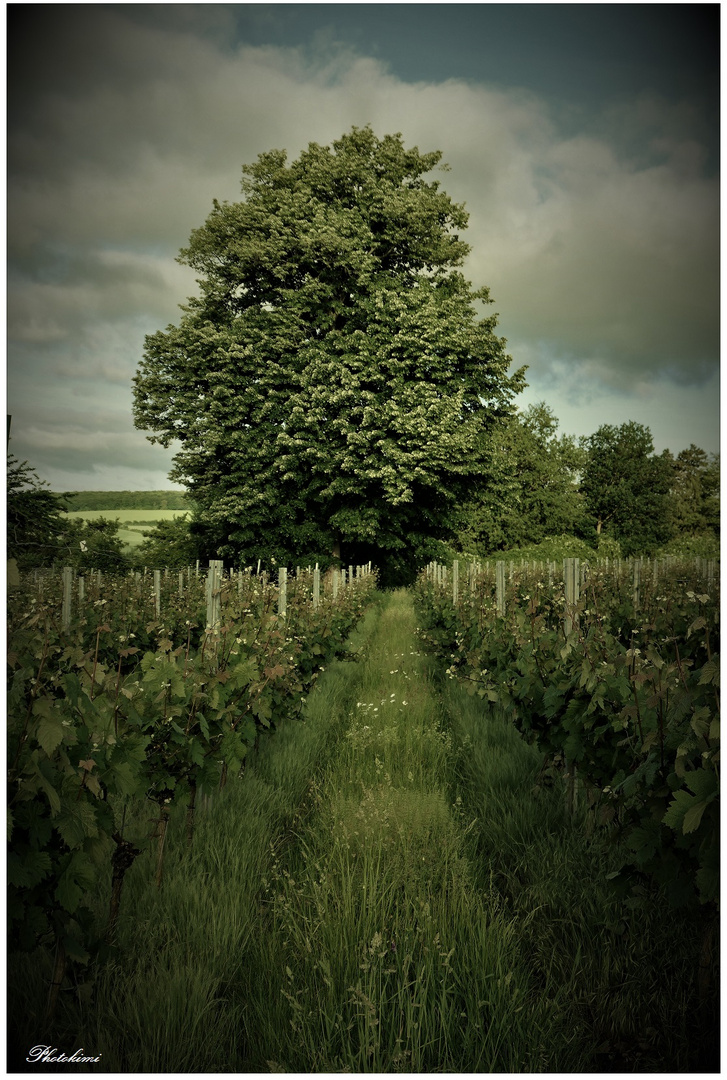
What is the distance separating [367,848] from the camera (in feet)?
10.0

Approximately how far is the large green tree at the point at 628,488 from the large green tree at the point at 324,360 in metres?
29.0

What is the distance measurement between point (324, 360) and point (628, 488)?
35.1m

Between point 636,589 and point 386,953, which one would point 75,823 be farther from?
point 636,589

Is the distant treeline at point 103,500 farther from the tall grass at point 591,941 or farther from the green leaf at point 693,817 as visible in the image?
the green leaf at point 693,817

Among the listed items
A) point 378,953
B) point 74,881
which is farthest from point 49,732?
point 378,953

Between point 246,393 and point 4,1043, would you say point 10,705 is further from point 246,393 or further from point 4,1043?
point 246,393

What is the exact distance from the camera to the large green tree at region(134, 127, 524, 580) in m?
16.2

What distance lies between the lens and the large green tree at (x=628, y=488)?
137 feet

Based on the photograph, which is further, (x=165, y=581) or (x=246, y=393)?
(x=246, y=393)

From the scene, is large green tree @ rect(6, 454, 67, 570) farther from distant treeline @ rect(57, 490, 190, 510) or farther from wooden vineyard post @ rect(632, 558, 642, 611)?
wooden vineyard post @ rect(632, 558, 642, 611)

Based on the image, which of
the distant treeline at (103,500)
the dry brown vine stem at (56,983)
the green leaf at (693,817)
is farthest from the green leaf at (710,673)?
the distant treeline at (103,500)

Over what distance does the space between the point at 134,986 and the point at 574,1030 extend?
1638 millimetres

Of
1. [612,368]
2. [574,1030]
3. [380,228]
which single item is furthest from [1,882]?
[380,228]

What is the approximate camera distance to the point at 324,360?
647 inches
